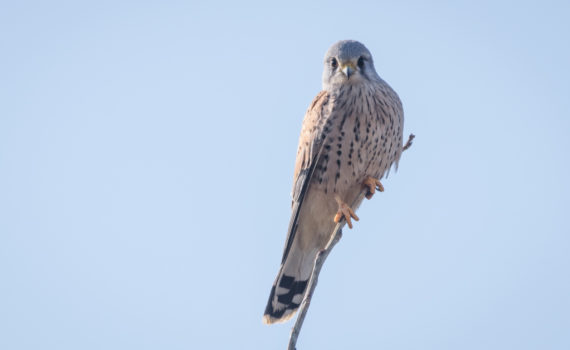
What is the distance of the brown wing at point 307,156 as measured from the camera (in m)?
5.24

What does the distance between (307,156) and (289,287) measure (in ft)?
3.34

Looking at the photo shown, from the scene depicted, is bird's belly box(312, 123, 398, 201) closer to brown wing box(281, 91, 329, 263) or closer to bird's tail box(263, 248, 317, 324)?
brown wing box(281, 91, 329, 263)

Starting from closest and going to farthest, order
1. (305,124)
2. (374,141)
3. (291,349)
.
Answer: (291,349), (374,141), (305,124)

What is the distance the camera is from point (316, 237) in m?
5.48

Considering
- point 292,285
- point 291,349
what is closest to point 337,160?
point 292,285

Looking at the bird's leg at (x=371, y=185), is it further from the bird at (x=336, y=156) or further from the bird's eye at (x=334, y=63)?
the bird's eye at (x=334, y=63)

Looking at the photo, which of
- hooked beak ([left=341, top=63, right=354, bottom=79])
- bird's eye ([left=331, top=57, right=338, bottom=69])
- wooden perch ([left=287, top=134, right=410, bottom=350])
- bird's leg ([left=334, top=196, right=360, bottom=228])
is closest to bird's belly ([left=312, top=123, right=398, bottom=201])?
bird's leg ([left=334, top=196, right=360, bottom=228])

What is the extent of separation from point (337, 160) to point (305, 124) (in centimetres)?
45

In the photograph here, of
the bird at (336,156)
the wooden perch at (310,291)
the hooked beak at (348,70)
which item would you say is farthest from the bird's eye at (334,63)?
the wooden perch at (310,291)

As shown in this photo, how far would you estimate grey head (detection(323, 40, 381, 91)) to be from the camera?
5.28 metres

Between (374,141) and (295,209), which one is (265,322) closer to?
(295,209)

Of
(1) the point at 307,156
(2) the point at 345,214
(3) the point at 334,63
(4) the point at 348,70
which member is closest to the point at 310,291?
(2) the point at 345,214

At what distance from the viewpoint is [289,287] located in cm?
541

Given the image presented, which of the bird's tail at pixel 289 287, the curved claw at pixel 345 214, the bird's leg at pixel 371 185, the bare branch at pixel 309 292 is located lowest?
the bare branch at pixel 309 292
